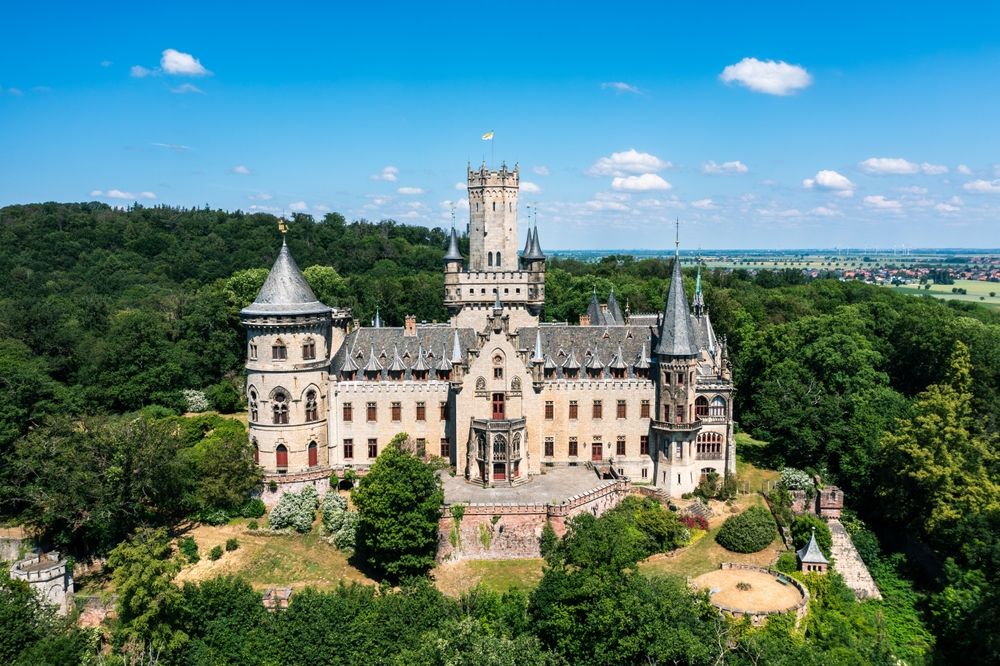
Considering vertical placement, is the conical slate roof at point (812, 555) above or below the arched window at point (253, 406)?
below

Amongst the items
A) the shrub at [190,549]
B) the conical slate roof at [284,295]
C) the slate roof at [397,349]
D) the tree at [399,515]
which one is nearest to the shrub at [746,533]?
the tree at [399,515]

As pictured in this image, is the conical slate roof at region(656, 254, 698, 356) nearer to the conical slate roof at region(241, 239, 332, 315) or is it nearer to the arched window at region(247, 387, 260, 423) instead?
the conical slate roof at region(241, 239, 332, 315)

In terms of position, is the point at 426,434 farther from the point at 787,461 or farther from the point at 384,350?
the point at 787,461

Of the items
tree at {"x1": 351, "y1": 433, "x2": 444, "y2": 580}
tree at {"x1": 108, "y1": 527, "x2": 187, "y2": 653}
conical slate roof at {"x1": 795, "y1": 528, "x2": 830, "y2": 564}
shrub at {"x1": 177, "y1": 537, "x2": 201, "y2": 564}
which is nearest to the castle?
shrub at {"x1": 177, "y1": 537, "x2": 201, "y2": 564}

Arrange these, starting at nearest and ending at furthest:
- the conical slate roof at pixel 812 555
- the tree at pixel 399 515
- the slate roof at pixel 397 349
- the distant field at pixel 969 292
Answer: the tree at pixel 399 515
the conical slate roof at pixel 812 555
the slate roof at pixel 397 349
the distant field at pixel 969 292

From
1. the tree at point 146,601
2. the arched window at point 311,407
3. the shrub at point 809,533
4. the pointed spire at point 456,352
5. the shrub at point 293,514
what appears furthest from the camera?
the arched window at point 311,407

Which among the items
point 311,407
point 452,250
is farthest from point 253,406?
point 452,250

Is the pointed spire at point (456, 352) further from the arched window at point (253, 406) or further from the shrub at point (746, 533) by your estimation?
the shrub at point (746, 533)
